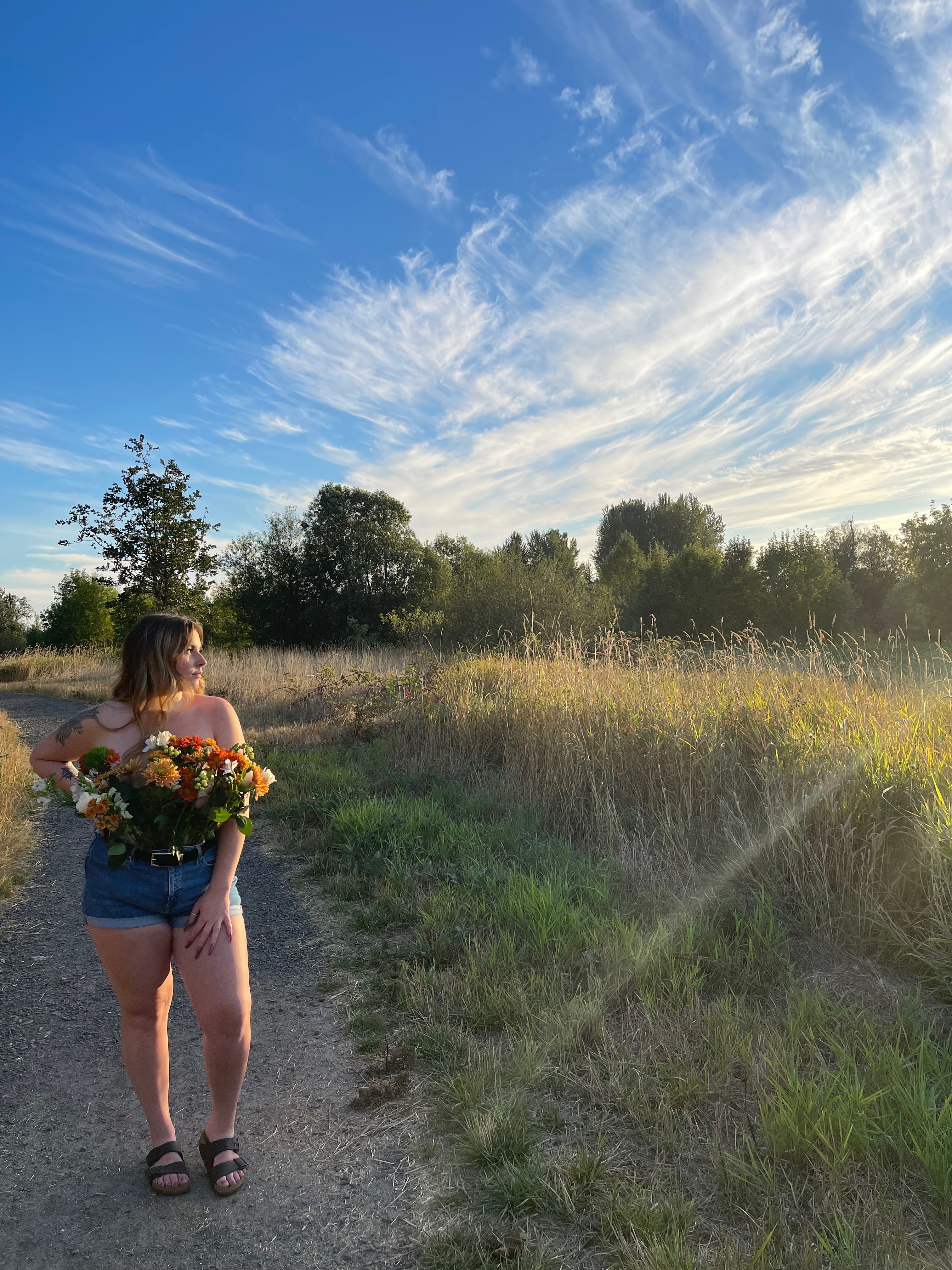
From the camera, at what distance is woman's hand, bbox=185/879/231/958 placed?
2.21 m

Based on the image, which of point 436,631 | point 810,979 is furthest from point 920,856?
point 436,631

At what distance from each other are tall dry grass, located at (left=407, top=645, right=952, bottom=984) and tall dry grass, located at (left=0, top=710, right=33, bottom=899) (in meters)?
3.93

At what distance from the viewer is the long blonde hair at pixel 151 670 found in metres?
2.41

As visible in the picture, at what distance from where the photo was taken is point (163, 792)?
7.23ft

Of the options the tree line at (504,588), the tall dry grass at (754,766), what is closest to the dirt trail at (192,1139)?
the tall dry grass at (754,766)

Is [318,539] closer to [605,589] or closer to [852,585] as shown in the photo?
[605,589]

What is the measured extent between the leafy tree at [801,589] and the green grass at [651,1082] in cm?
2855

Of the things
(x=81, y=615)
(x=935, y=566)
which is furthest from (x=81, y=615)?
(x=935, y=566)

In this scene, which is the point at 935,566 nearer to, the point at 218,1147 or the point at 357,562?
the point at 357,562

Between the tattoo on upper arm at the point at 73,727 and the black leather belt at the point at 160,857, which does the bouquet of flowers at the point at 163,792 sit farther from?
the tattoo on upper arm at the point at 73,727

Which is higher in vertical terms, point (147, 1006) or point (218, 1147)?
point (147, 1006)

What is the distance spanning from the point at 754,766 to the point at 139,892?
431 centimetres

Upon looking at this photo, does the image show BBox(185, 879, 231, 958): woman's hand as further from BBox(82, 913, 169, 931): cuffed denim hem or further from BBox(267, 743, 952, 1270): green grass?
BBox(267, 743, 952, 1270): green grass

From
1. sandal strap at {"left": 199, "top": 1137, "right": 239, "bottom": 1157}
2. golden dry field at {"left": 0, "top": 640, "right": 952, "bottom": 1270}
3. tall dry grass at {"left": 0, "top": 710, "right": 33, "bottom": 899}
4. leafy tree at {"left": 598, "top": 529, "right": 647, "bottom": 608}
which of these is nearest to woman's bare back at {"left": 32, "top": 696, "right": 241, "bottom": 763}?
sandal strap at {"left": 199, "top": 1137, "right": 239, "bottom": 1157}
